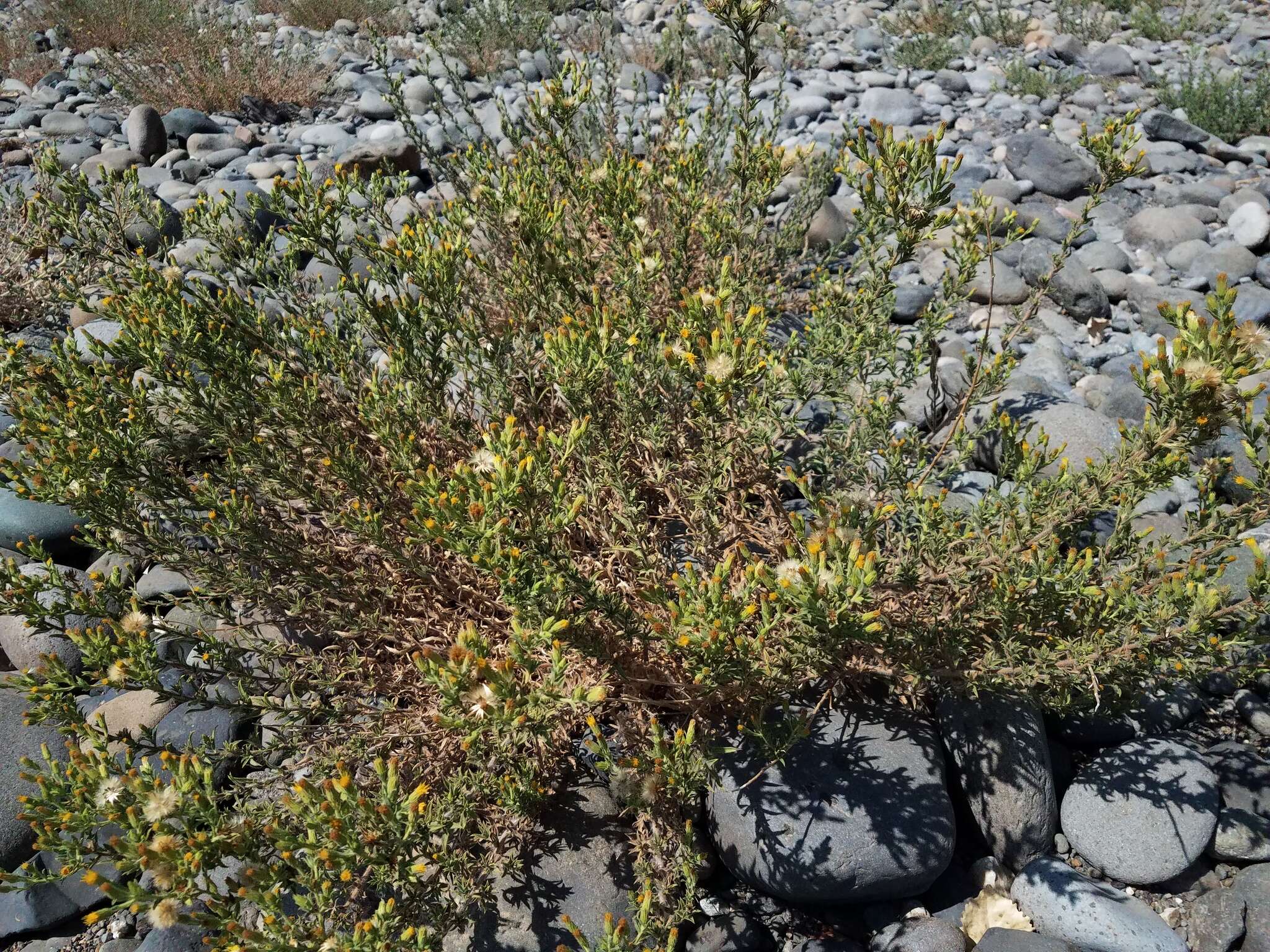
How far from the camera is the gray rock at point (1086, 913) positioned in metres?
2.38

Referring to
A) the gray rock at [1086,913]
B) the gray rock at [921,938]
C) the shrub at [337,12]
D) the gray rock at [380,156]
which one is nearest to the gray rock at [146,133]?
the gray rock at [380,156]

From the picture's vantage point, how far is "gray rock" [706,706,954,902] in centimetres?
247

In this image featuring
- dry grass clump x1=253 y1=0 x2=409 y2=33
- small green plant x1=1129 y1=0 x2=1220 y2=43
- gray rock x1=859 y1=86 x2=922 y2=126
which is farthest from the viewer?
dry grass clump x1=253 y1=0 x2=409 y2=33

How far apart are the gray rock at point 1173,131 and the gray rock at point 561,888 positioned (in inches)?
237

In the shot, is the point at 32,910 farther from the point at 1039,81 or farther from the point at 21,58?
the point at 21,58

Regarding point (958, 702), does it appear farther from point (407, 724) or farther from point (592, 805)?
point (407, 724)

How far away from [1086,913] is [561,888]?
4.99ft

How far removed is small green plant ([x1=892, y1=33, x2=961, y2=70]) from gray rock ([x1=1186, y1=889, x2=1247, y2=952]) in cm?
681

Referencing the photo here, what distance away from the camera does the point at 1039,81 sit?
6.56 meters

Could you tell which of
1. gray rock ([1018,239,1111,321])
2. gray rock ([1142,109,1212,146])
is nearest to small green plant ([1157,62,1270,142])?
gray rock ([1142,109,1212,146])

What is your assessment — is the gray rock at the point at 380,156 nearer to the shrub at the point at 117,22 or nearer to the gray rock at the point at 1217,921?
the shrub at the point at 117,22

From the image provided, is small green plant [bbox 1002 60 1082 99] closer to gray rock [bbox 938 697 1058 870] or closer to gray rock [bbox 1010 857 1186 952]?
gray rock [bbox 938 697 1058 870]

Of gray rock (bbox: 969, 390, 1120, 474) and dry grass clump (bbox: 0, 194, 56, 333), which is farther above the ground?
dry grass clump (bbox: 0, 194, 56, 333)

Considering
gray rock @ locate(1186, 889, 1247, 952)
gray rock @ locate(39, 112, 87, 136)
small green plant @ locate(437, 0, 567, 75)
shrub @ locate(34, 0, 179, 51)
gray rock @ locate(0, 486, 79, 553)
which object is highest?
shrub @ locate(34, 0, 179, 51)
